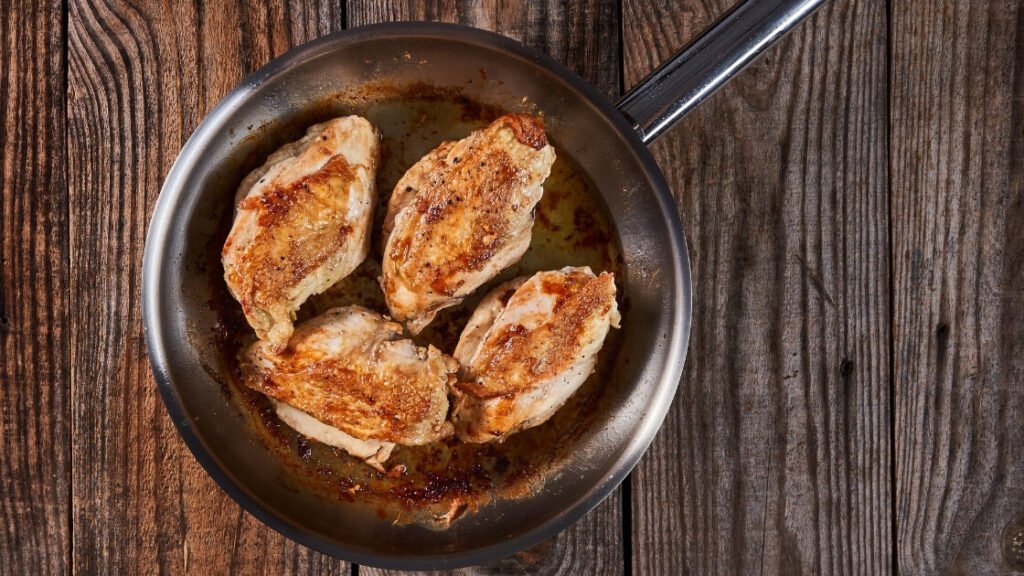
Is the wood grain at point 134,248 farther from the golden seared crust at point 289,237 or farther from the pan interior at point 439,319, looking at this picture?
the golden seared crust at point 289,237

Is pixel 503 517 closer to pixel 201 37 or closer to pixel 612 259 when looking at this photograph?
pixel 612 259

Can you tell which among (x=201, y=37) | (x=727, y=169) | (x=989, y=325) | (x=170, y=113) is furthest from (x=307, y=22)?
(x=989, y=325)

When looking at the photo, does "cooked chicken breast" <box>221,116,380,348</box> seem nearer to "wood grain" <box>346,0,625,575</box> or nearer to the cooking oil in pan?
the cooking oil in pan

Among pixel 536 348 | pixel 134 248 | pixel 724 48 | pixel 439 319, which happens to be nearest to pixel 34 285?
pixel 134 248

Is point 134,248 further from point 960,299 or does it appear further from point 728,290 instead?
point 960,299

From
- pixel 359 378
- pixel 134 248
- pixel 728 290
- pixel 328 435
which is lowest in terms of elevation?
pixel 328 435

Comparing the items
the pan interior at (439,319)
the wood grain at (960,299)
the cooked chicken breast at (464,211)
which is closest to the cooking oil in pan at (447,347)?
the pan interior at (439,319)

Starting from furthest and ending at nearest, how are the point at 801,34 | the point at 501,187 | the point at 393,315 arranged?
the point at 801,34, the point at 393,315, the point at 501,187
